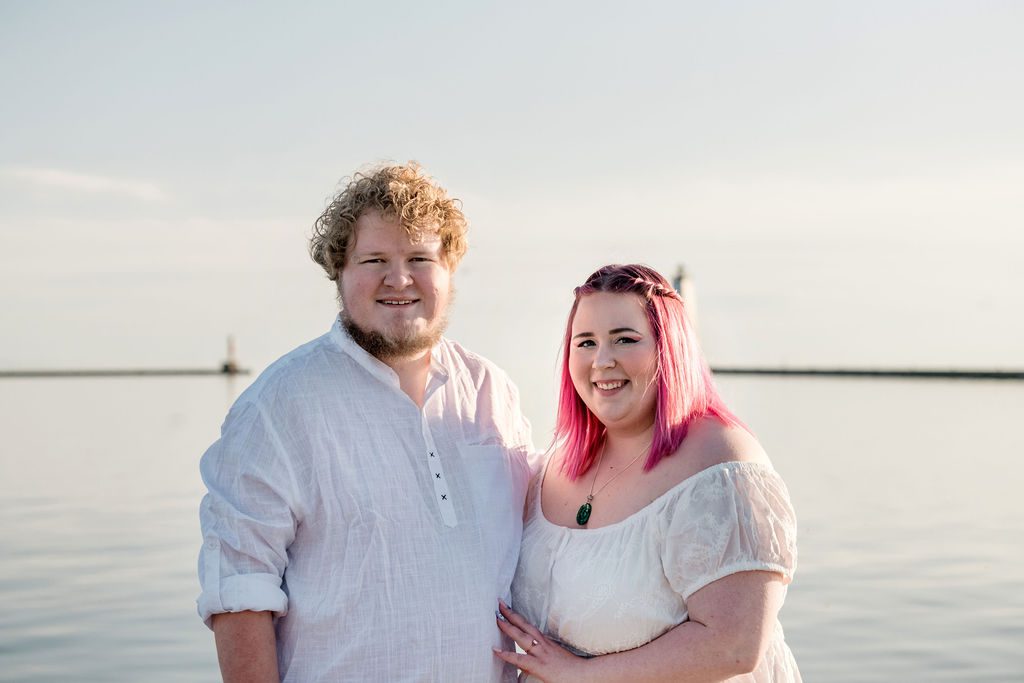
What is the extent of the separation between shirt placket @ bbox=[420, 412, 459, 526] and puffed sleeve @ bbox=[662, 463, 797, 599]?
0.63m

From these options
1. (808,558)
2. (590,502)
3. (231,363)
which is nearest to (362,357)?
(590,502)

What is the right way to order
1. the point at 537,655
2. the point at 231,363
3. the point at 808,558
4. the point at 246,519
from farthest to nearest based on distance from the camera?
the point at 231,363 → the point at 808,558 → the point at 537,655 → the point at 246,519

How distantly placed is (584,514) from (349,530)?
714mm

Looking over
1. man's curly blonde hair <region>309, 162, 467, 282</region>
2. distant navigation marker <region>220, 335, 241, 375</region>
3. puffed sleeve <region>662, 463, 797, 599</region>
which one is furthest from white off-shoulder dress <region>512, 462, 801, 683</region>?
distant navigation marker <region>220, 335, 241, 375</region>

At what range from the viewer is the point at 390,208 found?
124 inches

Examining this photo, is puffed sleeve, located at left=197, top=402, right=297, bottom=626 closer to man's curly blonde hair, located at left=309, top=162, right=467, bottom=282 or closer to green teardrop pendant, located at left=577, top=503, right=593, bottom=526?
man's curly blonde hair, located at left=309, top=162, right=467, bottom=282

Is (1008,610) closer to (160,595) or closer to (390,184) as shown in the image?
(160,595)

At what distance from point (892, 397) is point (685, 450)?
4512 centimetres

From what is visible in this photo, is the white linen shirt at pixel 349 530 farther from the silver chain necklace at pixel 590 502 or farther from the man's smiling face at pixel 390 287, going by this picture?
the silver chain necklace at pixel 590 502

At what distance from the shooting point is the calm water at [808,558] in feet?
26.1

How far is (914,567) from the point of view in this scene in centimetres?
1059

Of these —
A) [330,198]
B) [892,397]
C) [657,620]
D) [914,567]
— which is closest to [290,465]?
[330,198]

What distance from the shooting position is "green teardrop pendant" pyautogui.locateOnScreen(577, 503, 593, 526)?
3287 mm

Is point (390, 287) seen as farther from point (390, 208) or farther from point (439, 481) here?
point (439, 481)
